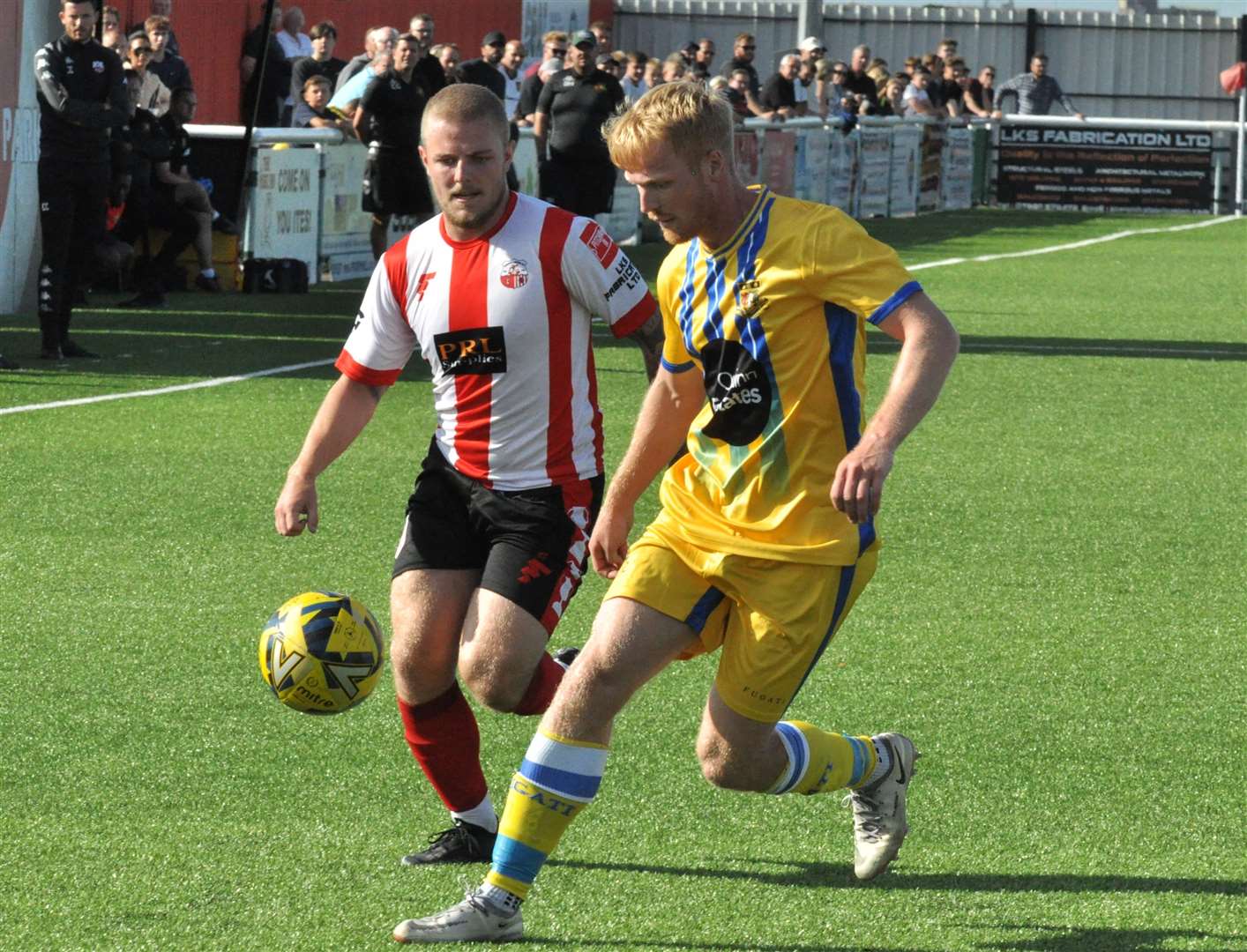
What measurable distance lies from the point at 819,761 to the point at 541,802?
2.57 feet

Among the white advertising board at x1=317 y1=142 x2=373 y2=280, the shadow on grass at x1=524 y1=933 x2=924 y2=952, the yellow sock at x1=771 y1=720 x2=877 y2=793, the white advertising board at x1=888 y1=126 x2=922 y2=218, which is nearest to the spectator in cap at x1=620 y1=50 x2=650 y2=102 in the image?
the white advertising board at x1=888 y1=126 x2=922 y2=218

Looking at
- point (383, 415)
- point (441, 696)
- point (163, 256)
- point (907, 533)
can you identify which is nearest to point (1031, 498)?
point (907, 533)

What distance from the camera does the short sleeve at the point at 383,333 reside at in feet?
17.5

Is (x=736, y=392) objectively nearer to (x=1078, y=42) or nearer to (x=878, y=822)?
(x=878, y=822)

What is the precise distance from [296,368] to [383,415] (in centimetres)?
192

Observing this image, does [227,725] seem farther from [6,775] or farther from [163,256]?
[163,256]

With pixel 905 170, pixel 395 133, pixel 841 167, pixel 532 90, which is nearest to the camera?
pixel 395 133

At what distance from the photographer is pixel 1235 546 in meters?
9.16

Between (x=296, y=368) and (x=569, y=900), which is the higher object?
(x=296, y=368)

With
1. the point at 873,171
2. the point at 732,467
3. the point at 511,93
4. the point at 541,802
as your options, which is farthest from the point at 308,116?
the point at 541,802

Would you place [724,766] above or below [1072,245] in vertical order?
below

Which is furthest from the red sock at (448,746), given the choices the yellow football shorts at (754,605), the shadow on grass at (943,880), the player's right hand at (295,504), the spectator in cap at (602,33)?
the spectator in cap at (602,33)

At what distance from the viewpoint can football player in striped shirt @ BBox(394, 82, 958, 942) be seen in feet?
14.5

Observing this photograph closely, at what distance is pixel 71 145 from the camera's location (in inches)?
523
